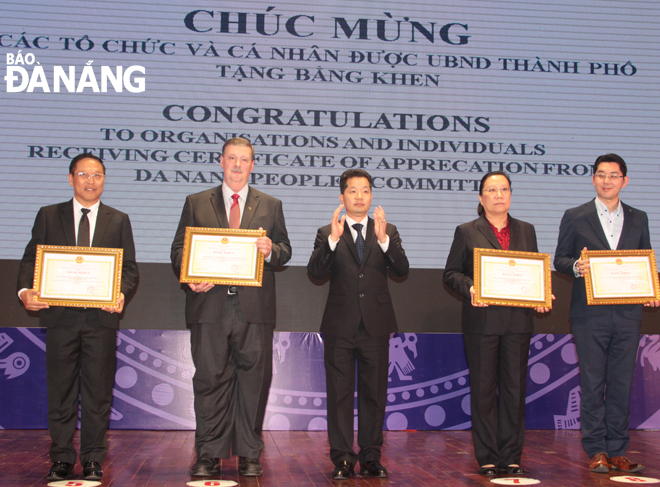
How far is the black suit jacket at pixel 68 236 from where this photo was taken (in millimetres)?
3342

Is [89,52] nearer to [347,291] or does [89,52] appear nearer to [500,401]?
[347,291]

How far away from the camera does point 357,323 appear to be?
342 cm

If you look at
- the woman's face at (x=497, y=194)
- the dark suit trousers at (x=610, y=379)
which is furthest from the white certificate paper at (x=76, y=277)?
the dark suit trousers at (x=610, y=379)

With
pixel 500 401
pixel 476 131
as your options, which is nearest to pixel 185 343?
pixel 500 401

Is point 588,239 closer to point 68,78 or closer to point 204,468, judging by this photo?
point 204,468

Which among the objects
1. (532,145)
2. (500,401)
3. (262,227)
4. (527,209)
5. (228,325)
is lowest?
(500,401)

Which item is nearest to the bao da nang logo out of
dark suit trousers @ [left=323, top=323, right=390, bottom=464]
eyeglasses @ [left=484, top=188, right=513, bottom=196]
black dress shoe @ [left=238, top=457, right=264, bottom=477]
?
dark suit trousers @ [left=323, top=323, right=390, bottom=464]

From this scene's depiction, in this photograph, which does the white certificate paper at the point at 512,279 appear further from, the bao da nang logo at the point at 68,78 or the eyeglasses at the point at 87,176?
the bao da nang logo at the point at 68,78

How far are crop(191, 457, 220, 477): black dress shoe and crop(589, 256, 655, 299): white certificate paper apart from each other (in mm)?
2356

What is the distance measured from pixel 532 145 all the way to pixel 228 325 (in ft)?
10.6

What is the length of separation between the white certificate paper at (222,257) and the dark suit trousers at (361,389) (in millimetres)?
654

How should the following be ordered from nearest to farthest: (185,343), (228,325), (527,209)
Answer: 1. (228,325)
2. (185,343)
3. (527,209)

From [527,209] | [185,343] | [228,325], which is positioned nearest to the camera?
[228,325]

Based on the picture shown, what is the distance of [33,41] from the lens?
16.1ft
